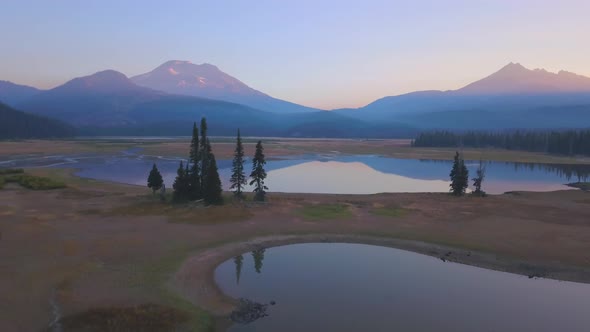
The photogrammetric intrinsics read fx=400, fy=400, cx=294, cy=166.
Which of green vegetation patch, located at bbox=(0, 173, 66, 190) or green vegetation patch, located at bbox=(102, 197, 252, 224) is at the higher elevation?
green vegetation patch, located at bbox=(0, 173, 66, 190)

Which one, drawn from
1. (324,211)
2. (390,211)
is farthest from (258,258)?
(390,211)

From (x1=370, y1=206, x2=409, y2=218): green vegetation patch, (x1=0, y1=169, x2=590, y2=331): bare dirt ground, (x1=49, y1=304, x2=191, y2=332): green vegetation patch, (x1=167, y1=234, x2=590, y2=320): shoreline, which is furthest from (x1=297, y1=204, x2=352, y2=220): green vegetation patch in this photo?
(x1=49, y1=304, x2=191, y2=332): green vegetation patch

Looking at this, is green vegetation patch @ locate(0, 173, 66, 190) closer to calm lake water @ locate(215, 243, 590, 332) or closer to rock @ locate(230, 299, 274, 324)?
calm lake water @ locate(215, 243, 590, 332)

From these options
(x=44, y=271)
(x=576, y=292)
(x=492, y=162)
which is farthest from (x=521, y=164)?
(x=44, y=271)

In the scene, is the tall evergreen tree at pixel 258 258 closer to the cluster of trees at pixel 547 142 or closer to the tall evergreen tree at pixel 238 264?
the tall evergreen tree at pixel 238 264

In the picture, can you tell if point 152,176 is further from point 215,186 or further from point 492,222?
point 492,222

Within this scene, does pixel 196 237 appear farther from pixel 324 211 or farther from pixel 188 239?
pixel 324 211
